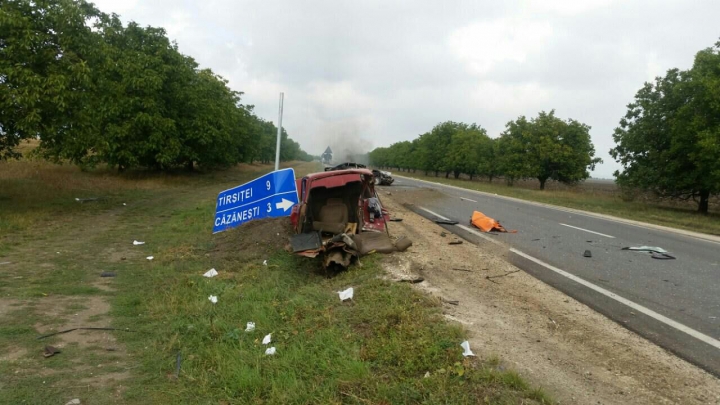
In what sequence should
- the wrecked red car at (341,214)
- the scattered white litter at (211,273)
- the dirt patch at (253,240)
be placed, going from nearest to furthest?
the scattered white litter at (211,273) < the wrecked red car at (341,214) < the dirt patch at (253,240)

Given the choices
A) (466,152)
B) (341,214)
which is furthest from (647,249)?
(466,152)

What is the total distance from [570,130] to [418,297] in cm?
4105

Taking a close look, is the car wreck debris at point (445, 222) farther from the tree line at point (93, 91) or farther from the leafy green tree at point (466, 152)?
the leafy green tree at point (466, 152)

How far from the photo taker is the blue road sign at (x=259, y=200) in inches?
366

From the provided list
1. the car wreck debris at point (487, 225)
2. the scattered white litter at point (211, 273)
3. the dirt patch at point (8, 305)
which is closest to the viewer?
the dirt patch at point (8, 305)

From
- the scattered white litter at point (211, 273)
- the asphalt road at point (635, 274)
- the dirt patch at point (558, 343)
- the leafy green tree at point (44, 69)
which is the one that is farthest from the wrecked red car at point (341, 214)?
the leafy green tree at point (44, 69)

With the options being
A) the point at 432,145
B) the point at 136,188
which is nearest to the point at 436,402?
the point at 136,188

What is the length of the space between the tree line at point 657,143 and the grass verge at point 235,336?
19486 mm

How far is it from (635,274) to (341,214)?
5.06m

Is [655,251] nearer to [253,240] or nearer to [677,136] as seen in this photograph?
[253,240]

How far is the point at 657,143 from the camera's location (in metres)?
24.1

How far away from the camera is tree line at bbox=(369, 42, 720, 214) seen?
756 inches

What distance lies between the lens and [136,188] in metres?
21.1

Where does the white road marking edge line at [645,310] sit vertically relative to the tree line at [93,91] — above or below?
below
